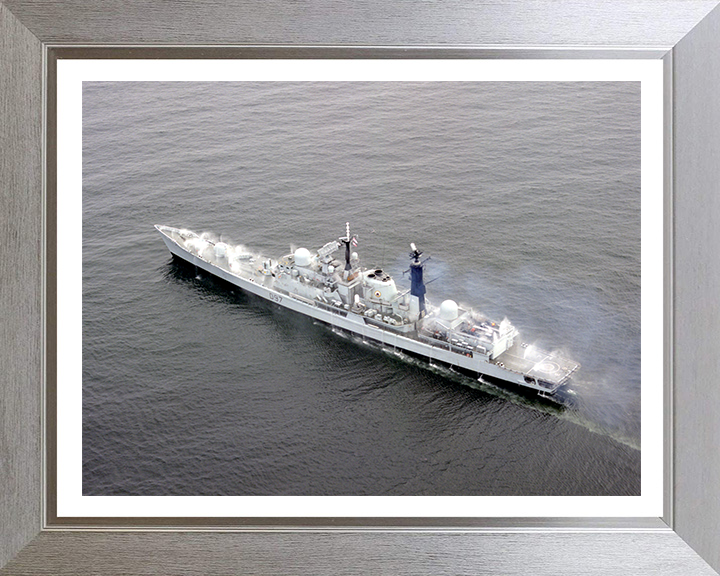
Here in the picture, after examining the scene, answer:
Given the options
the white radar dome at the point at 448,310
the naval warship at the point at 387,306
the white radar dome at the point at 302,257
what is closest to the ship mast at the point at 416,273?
the naval warship at the point at 387,306

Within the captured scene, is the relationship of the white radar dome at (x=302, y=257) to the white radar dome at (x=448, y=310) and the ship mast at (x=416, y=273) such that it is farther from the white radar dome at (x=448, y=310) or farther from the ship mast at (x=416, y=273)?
the white radar dome at (x=448, y=310)

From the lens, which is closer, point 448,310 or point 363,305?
point 448,310

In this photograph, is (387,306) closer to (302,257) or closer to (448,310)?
(448,310)

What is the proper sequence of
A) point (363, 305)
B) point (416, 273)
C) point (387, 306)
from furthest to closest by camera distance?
point (363, 305), point (387, 306), point (416, 273)

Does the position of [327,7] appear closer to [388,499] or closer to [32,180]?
[32,180]

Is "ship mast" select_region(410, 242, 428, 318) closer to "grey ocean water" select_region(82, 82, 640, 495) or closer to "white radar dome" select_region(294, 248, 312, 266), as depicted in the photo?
"grey ocean water" select_region(82, 82, 640, 495)

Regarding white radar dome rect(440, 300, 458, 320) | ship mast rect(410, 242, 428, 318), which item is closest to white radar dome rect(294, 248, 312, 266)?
ship mast rect(410, 242, 428, 318)

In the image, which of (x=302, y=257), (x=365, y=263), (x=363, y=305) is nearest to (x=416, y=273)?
(x=365, y=263)
